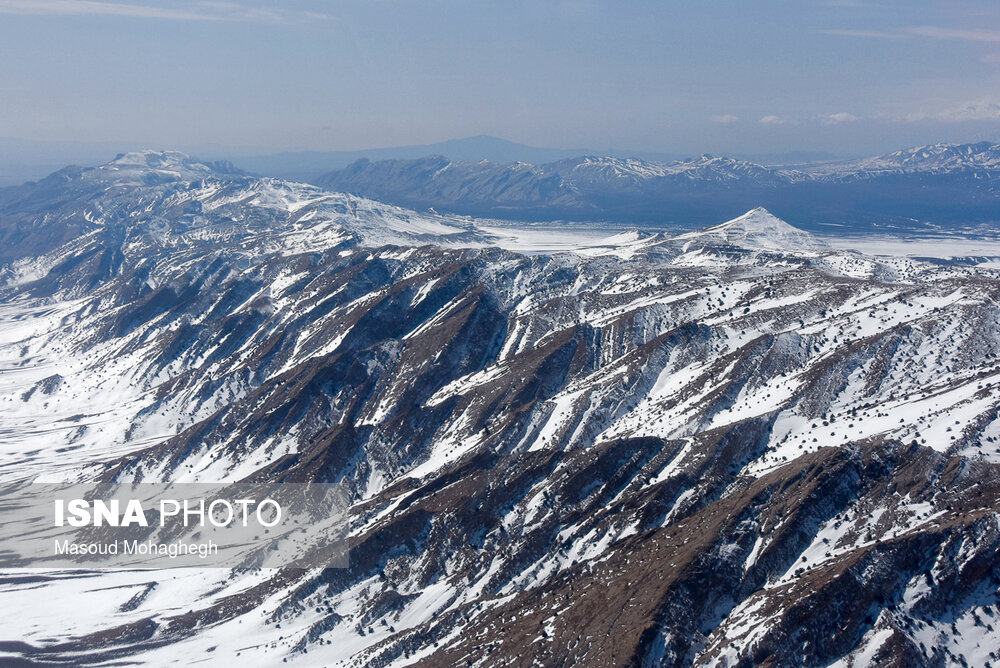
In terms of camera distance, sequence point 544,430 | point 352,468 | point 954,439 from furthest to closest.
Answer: point 352,468, point 544,430, point 954,439

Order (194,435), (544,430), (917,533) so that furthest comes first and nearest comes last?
(194,435), (544,430), (917,533)

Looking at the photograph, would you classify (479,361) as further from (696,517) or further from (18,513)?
(18,513)

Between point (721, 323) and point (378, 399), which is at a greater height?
point (721, 323)

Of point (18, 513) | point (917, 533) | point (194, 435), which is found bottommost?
point (18, 513)

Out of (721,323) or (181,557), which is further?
(721,323)

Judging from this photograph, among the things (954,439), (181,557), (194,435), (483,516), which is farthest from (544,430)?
(194,435)

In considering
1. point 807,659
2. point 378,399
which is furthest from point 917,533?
point 378,399

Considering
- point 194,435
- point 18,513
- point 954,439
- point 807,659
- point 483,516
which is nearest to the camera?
point 807,659

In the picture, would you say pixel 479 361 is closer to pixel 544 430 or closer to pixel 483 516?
pixel 544 430

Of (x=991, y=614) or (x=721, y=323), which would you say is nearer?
(x=991, y=614)
